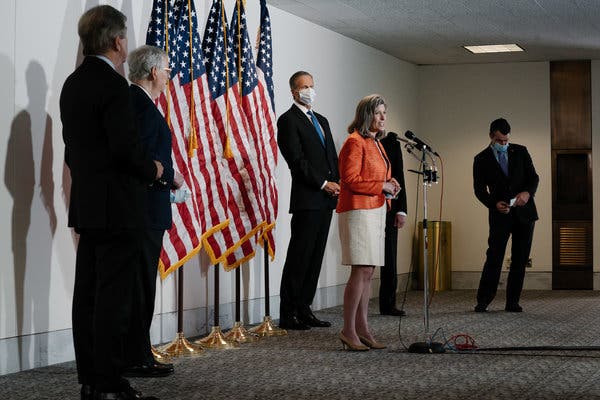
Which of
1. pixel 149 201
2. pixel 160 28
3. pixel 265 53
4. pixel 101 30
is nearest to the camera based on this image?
pixel 101 30

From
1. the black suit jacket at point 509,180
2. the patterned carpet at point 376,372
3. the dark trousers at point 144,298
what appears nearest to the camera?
the patterned carpet at point 376,372

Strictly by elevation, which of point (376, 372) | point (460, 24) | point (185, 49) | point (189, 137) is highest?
point (460, 24)

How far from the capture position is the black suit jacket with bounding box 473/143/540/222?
8.94 meters

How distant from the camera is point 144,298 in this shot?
16.3 feet

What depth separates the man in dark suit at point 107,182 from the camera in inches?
158

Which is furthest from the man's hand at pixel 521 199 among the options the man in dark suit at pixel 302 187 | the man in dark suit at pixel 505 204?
the man in dark suit at pixel 302 187

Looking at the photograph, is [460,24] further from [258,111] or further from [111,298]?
[111,298]

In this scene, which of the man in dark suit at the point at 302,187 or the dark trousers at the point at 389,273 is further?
the dark trousers at the point at 389,273

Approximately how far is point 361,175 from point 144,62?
151 centimetres

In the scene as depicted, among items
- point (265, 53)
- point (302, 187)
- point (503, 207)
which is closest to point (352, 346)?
point (302, 187)

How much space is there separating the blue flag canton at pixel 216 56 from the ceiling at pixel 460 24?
72.1 inches

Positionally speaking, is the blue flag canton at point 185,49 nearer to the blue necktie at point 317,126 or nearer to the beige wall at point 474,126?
the blue necktie at point 317,126

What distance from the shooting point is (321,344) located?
6477mm

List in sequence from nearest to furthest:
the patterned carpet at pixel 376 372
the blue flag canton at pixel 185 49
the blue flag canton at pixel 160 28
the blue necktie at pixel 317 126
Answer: the patterned carpet at pixel 376 372 < the blue flag canton at pixel 160 28 < the blue flag canton at pixel 185 49 < the blue necktie at pixel 317 126
